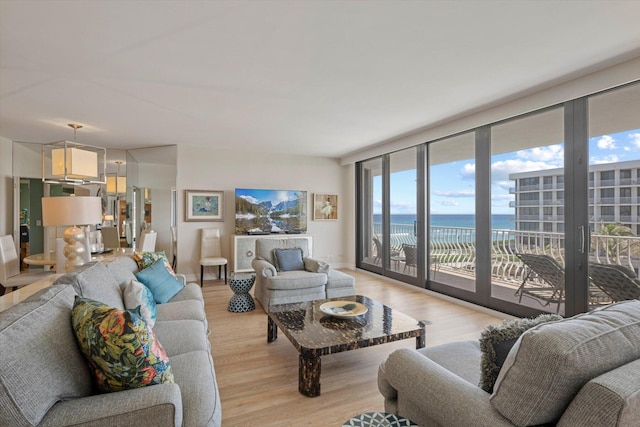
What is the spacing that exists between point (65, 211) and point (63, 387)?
214cm

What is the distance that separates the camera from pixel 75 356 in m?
1.23

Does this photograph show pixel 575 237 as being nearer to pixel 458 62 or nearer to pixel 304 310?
pixel 458 62

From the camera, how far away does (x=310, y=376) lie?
213cm

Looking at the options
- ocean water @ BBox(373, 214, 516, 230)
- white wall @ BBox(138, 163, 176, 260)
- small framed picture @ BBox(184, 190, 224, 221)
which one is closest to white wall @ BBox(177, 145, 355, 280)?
small framed picture @ BBox(184, 190, 224, 221)

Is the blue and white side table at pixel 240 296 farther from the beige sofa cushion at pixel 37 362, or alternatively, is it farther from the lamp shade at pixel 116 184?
the lamp shade at pixel 116 184

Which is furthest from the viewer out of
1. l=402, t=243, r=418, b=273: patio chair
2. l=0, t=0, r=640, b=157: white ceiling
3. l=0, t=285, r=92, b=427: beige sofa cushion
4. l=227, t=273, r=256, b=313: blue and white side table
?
l=402, t=243, r=418, b=273: patio chair

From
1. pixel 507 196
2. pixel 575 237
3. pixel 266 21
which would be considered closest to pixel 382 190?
pixel 507 196

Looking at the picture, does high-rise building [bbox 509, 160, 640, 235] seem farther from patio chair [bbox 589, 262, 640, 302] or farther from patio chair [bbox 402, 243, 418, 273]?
patio chair [bbox 402, 243, 418, 273]

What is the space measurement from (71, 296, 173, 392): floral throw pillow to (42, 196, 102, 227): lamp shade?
1897 mm

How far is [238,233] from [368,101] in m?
3.54

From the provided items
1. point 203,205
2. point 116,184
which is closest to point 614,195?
point 203,205

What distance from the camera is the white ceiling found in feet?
6.33

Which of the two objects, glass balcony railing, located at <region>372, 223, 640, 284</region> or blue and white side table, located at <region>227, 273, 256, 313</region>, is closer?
glass balcony railing, located at <region>372, 223, 640, 284</region>

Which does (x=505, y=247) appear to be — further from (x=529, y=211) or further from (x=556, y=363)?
(x=556, y=363)
